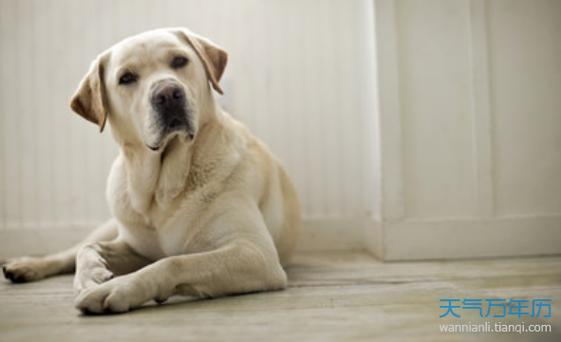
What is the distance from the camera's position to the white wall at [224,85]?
10.7 ft

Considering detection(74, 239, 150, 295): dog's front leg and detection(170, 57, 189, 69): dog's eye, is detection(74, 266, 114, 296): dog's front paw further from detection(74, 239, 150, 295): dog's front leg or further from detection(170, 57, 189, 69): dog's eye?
detection(170, 57, 189, 69): dog's eye

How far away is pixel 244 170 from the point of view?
223 centimetres

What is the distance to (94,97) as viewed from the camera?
211cm

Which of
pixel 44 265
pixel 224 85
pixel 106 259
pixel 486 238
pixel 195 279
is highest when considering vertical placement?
pixel 224 85

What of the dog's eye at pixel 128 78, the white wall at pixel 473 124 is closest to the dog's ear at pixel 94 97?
the dog's eye at pixel 128 78

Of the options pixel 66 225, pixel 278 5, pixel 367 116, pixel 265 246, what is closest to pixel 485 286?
pixel 265 246

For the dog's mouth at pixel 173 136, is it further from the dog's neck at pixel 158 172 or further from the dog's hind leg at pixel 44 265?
the dog's hind leg at pixel 44 265

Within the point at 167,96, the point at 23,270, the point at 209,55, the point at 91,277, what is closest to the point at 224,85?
the point at 209,55

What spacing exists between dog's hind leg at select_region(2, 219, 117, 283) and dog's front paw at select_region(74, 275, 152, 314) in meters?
0.97

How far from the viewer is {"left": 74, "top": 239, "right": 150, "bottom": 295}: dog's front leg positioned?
6.41 feet

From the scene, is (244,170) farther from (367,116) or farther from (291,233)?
(367,116)

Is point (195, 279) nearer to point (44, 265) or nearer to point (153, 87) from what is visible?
point (153, 87)

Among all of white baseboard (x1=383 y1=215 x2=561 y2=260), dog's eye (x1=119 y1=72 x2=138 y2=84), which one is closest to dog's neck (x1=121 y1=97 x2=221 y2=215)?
dog's eye (x1=119 y1=72 x2=138 y2=84)

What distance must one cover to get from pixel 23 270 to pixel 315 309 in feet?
4.98
